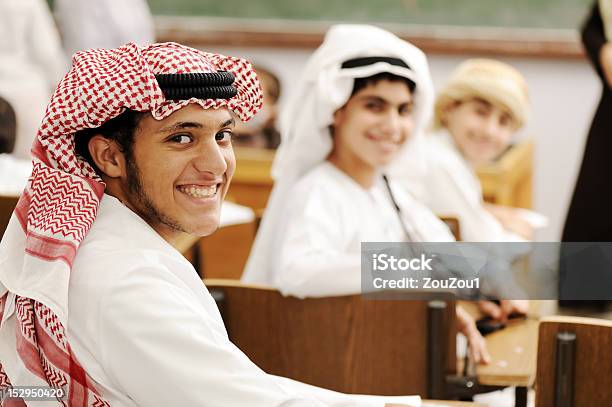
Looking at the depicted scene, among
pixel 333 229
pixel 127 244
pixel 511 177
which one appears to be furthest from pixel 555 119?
pixel 127 244

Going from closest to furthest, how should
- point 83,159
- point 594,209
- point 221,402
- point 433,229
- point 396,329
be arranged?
point 221,402, point 83,159, point 396,329, point 433,229, point 594,209

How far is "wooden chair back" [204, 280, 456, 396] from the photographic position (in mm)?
2045

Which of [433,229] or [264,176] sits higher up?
[264,176]

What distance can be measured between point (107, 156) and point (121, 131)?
0.16ft

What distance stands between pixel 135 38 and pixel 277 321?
3.15m

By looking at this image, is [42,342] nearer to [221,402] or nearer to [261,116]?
[221,402]

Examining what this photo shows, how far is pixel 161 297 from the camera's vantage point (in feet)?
4.36

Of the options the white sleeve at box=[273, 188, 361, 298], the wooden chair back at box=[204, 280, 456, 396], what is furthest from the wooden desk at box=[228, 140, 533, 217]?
the wooden chair back at box=[204, 280, 456, 396]

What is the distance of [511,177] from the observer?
444 cm

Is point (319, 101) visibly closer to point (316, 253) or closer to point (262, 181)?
point (316, 253)

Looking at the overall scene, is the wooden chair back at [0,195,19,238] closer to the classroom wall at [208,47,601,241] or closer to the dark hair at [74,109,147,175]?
the dark hair at [74,109,147,175]

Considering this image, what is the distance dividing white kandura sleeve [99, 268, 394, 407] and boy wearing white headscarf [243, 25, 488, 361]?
1190 millimetres

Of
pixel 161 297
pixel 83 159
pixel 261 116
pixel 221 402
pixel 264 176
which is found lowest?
pixel 221 402

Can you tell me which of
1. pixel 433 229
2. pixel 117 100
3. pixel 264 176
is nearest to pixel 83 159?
pixel 117 100
